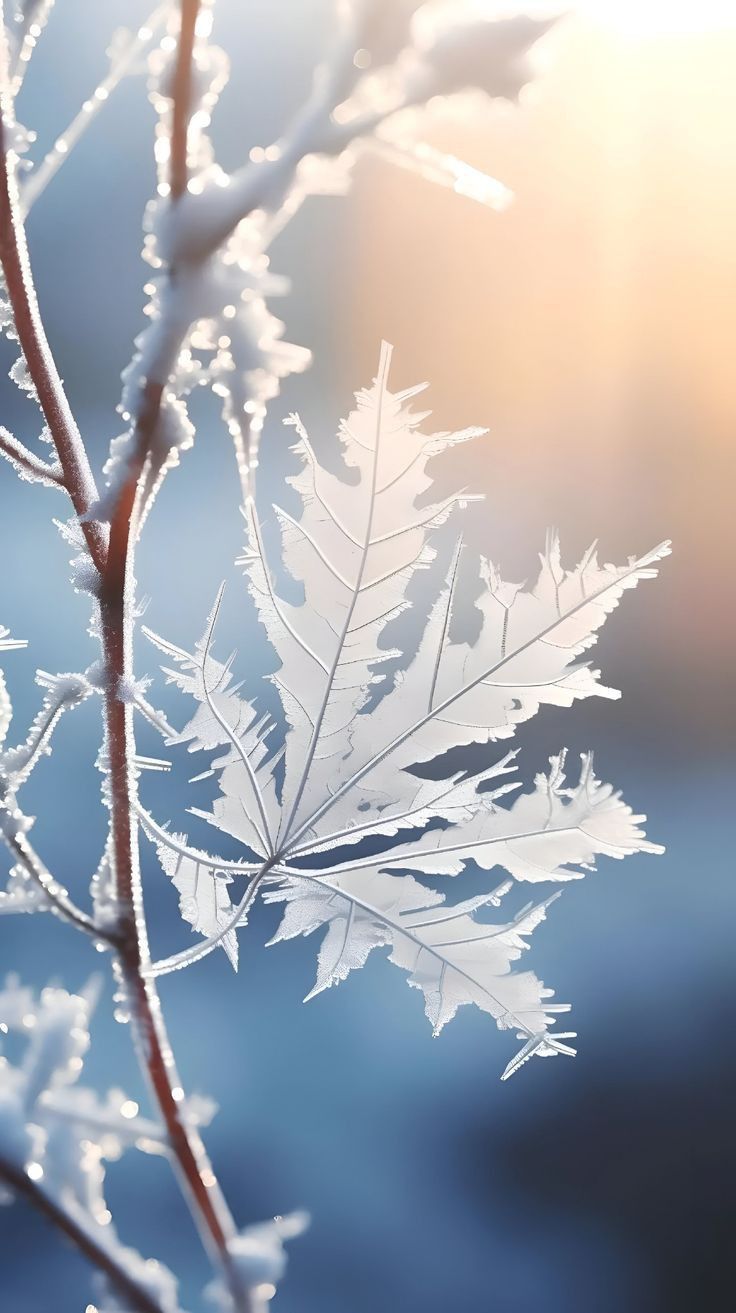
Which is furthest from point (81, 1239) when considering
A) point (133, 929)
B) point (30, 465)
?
point (30, 465)

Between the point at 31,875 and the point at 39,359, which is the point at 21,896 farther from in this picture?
the point at 39,359

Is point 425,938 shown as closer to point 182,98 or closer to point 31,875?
point 31,875

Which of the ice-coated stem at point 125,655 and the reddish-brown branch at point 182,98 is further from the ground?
the reddish-brown branch at point 182,98

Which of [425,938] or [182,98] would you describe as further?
[425,938]

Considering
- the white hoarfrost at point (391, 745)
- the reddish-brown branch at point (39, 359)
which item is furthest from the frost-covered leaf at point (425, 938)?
the reddish-brown branch at point (39, 359)

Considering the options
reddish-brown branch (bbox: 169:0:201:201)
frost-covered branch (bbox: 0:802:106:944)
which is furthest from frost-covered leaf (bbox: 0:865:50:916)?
reddish-brown branch (bbox: 169:0:201:201)

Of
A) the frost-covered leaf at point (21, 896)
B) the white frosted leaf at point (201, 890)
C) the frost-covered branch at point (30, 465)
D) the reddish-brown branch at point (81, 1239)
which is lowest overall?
the reddish-brown branch at point (81, 1239)

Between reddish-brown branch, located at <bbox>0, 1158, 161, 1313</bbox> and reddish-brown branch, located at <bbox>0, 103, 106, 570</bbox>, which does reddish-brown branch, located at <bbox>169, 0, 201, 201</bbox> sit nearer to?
reddish-brown branch, located at <bbox>0, 103, 106, 570</bbox>

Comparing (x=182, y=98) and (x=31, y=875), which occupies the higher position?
(x=182, y=98)

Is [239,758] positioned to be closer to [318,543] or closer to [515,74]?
[318,543]

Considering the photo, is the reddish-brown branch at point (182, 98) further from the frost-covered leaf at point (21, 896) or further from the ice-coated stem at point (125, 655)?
the frost-covered leaf at point (21, 896)
